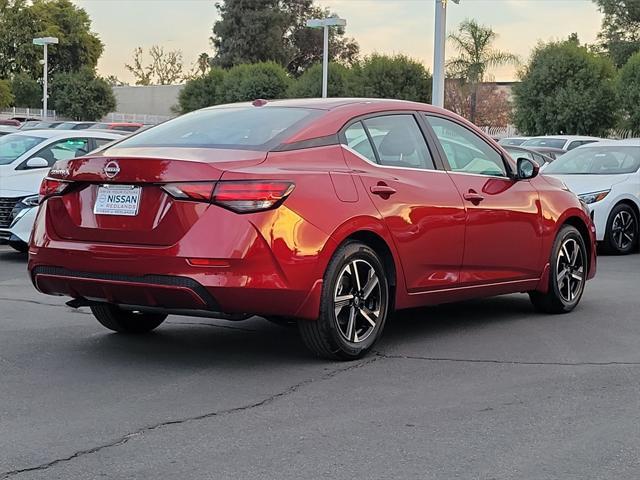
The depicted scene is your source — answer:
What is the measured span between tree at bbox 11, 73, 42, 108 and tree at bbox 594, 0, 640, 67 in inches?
1793

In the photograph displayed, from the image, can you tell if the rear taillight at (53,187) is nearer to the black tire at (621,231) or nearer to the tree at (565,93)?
the black tire at (621,231)

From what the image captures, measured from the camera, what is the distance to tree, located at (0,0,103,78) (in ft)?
293

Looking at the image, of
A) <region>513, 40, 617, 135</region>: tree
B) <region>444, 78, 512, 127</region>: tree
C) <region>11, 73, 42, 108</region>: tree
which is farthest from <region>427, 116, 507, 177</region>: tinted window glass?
<region>11, 73, 42, 108</region>: tree

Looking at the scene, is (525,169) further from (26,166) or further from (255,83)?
(255,83)

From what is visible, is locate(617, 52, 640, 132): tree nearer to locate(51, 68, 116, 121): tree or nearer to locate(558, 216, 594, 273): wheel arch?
locate(558, 216, 594, 273): wheel arch

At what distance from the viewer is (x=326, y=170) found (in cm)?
608

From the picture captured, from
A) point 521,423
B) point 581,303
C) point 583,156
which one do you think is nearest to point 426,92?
point 583,156

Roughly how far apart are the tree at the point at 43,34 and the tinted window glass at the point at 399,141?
3358 inches

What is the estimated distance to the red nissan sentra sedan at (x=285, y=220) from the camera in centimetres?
567

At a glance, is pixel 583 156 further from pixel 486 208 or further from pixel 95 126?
pixel 95 126

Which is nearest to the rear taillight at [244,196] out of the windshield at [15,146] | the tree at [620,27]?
the windshield at [15,146]

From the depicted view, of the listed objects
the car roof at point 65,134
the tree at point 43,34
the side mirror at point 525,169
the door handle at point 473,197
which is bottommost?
the door handle at point 473,197

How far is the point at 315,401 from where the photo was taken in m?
5.28

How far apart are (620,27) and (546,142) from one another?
5028 centimetres
